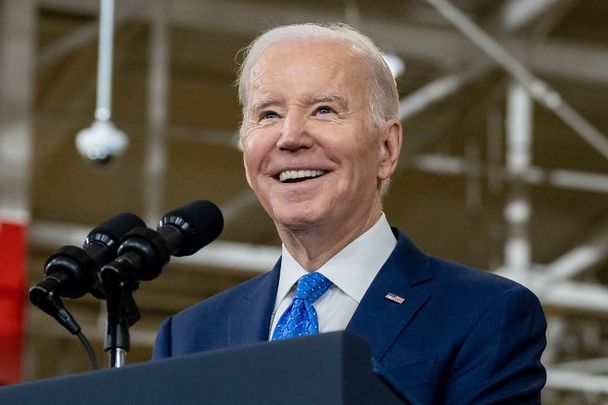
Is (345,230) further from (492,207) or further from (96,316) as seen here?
(96,316)

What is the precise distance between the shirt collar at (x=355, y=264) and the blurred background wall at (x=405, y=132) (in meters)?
4.26

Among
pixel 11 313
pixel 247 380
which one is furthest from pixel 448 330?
pixel 11 313

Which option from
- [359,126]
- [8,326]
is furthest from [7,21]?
[359,126]

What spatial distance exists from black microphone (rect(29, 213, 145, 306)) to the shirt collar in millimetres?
376

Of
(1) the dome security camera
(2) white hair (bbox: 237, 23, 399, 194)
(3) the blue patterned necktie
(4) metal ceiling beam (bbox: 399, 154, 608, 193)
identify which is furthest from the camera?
(4) metal ceiling beam (bbox: 399, 154, 608, 193)

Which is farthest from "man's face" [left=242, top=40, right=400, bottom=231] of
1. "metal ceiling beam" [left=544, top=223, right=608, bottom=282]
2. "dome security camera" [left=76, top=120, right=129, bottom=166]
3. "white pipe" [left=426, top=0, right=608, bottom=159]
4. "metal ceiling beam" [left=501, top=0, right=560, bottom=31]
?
"metal ceiling beam" [left=544, top=223, right=608, bottom=282]

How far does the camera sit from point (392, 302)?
2416 millimetres

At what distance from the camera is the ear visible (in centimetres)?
265

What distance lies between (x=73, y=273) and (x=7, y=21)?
610 cm

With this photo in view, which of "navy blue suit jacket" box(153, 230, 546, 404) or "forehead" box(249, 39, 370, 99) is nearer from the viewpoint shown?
"navy blue suit jacket" box(153, 230, 546, 404)

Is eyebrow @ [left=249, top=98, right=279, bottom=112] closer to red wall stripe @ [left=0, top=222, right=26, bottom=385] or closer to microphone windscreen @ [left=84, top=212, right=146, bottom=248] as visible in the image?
microphone windscreen @ [left=84, top=212, right=146, bottom=248]

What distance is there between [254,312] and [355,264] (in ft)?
0.64

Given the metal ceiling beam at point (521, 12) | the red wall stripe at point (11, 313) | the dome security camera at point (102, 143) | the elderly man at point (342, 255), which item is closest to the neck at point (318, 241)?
the elderly man at point (342, 255)

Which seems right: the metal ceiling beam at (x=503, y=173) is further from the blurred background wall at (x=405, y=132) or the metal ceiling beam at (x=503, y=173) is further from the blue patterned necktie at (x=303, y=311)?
the blue patterned necktie at (x=303, y=311)
